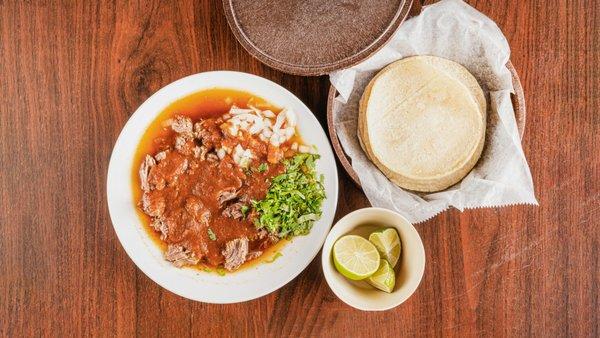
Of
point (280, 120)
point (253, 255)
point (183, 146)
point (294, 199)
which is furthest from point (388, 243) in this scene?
point (183, 146)

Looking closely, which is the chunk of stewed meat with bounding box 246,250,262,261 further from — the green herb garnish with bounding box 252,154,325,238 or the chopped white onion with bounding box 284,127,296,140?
the chopped white onion with bounding box 284,127,296,140

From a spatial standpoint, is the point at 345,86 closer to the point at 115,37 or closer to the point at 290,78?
the point at 290,78

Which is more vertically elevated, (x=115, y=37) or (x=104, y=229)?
(x=115, y=37)

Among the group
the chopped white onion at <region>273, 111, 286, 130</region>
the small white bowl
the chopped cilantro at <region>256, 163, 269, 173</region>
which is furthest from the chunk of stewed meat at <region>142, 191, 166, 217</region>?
the small white bowl

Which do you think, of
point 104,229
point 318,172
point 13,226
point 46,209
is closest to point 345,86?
point 318,172

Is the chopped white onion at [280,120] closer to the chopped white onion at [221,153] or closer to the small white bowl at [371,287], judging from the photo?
the chopped white onion at [221,153]

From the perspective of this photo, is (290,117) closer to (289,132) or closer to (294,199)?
(289,132)
